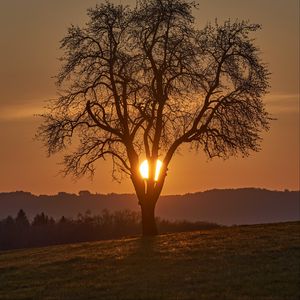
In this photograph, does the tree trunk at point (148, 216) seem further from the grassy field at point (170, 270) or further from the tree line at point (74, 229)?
the tree line at point (74, 229)

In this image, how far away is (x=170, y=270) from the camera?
2959cm

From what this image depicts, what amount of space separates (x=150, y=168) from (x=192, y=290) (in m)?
23.4

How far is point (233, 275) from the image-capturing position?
27094 mm

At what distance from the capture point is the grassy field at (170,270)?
25.1 meters

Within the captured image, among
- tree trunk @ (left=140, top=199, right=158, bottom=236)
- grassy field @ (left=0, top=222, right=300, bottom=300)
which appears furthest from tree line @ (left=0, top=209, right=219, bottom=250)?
grassy field @ (left=0, top=222, right=300, bottom=300)

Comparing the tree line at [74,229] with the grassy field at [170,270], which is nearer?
the grassy field at [170,270]

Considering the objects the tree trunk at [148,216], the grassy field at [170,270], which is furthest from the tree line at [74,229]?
the grassy field at [170,270]

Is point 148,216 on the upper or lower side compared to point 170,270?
upper

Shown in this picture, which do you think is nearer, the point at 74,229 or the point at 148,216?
the point at 148,216

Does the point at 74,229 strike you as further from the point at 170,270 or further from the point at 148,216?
the point at 170,270

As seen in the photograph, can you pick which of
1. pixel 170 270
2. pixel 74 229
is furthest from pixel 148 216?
pixel 74 229

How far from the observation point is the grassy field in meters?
25.1

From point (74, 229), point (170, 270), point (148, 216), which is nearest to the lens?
point (170, 270)

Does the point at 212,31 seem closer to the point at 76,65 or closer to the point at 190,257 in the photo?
the point at 76,65
